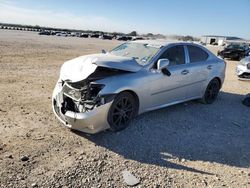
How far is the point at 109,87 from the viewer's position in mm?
4969

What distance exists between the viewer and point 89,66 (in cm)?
511

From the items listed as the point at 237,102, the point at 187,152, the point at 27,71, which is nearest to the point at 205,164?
the point at 187,152

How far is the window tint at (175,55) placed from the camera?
→ 6.30 meters

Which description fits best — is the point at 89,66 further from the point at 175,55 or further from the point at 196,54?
the point at 196,54

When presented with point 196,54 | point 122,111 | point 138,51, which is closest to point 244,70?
point 196,54

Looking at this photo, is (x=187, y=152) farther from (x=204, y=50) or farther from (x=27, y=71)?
(x=27, y=71)

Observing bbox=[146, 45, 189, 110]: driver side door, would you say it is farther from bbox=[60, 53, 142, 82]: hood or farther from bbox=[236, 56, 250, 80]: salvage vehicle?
bbox=[236, 56, 250, 80]: salvage vehicle

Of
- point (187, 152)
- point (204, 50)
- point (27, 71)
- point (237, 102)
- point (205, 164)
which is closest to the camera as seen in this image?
point (205, 164)

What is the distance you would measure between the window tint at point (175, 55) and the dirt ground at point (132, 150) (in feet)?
3.80

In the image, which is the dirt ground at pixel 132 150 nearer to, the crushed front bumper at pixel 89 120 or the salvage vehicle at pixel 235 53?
the crushed front bumper at pixel 89 120

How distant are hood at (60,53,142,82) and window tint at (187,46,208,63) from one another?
1.93 meters

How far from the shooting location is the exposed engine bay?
486 centimetres

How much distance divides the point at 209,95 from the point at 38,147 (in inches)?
189

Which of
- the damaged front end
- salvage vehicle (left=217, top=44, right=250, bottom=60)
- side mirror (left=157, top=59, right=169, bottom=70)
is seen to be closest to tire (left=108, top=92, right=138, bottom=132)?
the damaged front end
